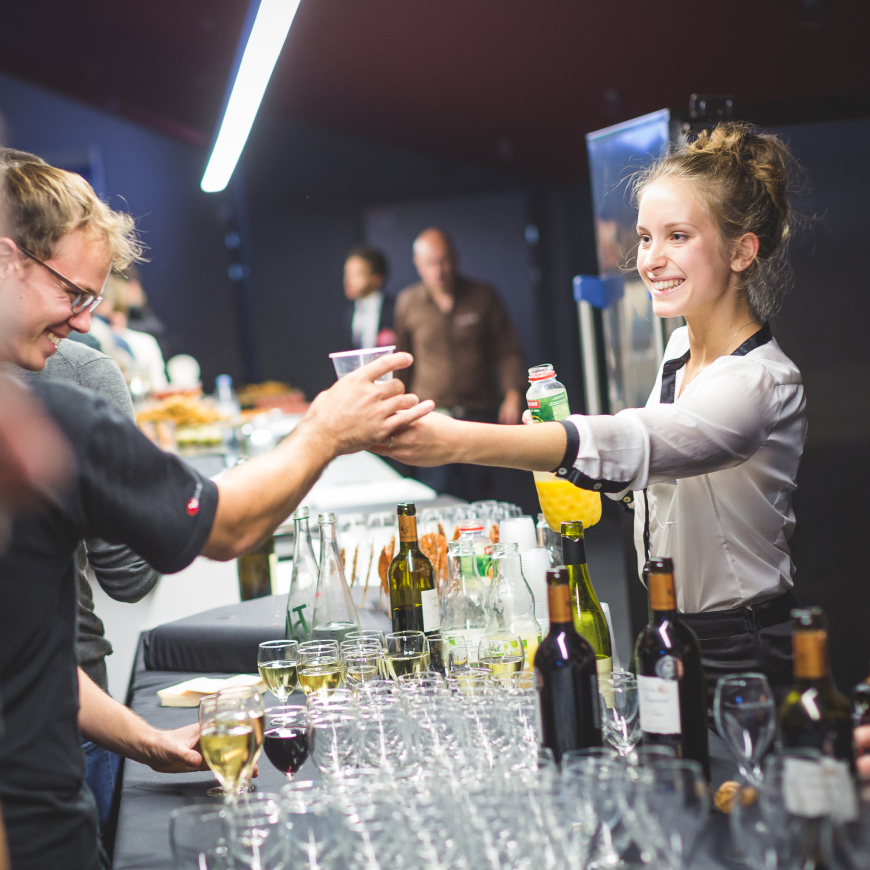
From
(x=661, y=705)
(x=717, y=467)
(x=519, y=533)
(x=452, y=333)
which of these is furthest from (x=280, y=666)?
(x=452, y=333)

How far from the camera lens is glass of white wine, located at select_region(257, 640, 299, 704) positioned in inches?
62.6

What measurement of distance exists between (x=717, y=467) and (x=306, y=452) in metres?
0.70

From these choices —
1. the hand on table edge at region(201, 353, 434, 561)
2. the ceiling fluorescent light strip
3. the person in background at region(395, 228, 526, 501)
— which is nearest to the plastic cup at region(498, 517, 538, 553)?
the hand on table edge at region(201, 353, 434, 561)

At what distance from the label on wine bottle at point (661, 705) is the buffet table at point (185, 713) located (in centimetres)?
12

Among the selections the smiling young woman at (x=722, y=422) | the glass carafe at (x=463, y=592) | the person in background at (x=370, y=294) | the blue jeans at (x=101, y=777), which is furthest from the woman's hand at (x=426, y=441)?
the person in background at (x=370, y=294)

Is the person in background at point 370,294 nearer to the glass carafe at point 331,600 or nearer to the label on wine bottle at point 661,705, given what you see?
the glass carafe at point 331,600

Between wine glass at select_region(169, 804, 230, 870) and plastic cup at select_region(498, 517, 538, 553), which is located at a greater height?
plastic cup at select_region(498, 517, 538, 553)

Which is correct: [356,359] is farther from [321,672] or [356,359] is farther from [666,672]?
[666,672]

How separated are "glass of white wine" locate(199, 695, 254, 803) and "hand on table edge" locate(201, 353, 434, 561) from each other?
206 millimetres

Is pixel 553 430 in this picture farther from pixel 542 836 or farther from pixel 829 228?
pixel 829 228

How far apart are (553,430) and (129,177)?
1023 centimetres

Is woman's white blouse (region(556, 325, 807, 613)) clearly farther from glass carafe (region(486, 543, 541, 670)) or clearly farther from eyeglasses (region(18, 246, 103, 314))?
eyeglasses (region(18, 246, 103, 314))

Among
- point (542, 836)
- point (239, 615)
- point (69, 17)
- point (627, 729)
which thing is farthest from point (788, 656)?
point (69, 17)

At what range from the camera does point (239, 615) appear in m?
2.18
